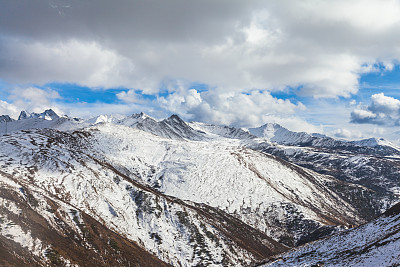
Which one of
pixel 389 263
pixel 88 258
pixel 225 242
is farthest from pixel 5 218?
pixel 225 242

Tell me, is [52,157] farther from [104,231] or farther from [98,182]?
[104,231]

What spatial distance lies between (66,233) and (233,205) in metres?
125

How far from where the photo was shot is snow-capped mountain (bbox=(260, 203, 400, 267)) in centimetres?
2862

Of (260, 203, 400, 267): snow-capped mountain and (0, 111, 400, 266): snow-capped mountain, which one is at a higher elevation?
(260, 203, 400, 267): snow-capped mountain

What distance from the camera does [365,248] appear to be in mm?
34844

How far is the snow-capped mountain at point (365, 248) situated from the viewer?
28.6 meters

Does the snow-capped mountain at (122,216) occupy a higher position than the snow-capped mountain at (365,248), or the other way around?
the snow-capped mountain at (365,248)

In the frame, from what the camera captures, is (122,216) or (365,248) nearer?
(365,248)

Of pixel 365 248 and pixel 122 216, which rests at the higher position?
pixel 365 248

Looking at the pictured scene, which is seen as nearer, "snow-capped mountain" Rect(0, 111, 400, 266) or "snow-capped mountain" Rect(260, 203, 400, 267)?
"snow-capped mountain" Rect(260, 203, 400, 267)

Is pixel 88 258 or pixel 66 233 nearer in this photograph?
pixel 88 258

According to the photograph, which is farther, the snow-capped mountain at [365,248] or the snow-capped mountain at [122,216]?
the snow-capped mountain at [122,216]

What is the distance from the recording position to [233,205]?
17888 centimetres

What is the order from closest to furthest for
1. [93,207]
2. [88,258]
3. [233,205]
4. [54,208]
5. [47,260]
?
[47,260] → [88,258] → [54,208] → [93,207] → [233,205]
